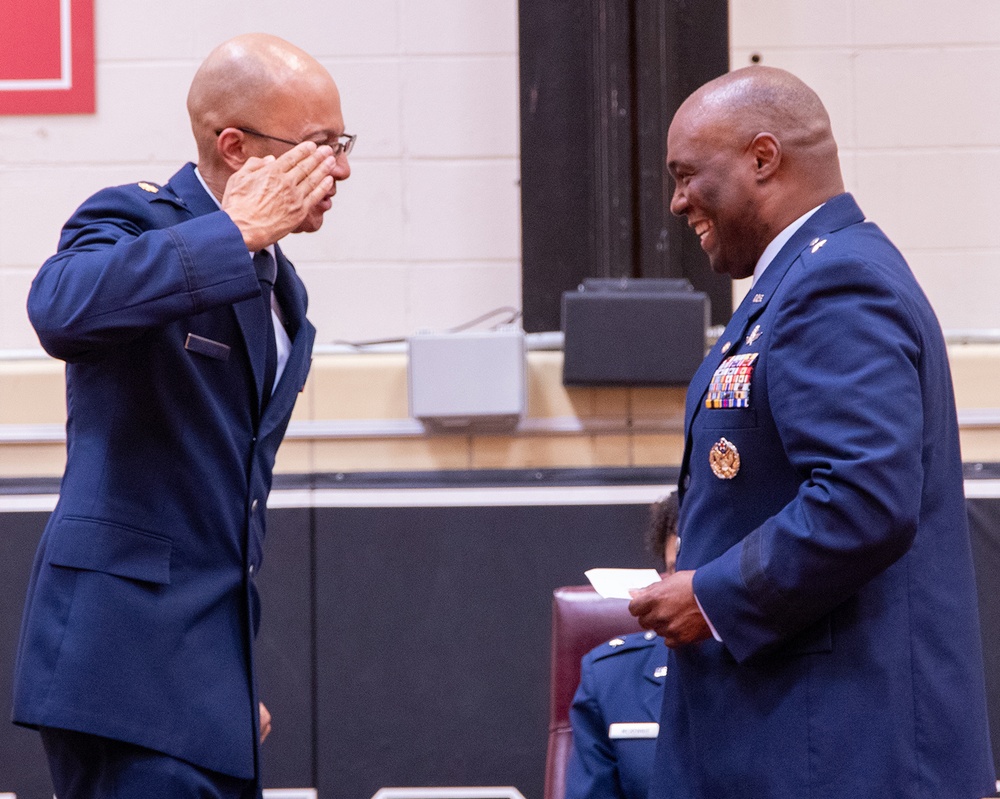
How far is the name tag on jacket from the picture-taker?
201 cm

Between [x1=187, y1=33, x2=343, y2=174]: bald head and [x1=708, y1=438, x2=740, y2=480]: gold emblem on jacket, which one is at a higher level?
[x1=187, y1=33, x2=343, y2=174]: bald head

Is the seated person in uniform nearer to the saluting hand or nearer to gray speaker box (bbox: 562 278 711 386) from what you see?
gray speaker box (bbox: 562 278 711 386)

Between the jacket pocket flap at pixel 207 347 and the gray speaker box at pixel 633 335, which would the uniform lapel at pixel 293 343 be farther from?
the gray speaker box at pixel 633 335

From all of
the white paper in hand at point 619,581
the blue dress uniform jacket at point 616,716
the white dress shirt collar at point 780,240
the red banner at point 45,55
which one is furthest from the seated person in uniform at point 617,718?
the red banner at point 45,55

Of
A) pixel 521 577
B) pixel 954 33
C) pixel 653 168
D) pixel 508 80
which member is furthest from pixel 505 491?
pixel 954 33

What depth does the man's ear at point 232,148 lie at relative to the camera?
1.57 meters

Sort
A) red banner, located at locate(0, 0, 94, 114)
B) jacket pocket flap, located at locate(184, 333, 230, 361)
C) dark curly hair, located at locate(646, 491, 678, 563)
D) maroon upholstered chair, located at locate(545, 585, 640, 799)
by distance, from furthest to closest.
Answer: red banner, located at locate(0, 0, 94, 114) → dark curly hair, located at locate(646, 491, 678, 563) → maroon upholstered chair, located at locate(545, 585, 640, 799) → jacket pocket flap, located at locate(184, 333, 230, 361)

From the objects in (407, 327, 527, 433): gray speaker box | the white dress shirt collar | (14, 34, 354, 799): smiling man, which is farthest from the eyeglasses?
(407, 327, 527, 433): gray speaker box

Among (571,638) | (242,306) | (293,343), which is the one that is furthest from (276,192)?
(571,638)

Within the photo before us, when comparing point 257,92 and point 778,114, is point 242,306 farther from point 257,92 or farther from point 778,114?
point 778,114

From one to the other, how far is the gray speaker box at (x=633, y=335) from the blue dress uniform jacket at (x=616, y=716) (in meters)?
0.82

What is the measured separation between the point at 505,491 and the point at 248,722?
145 cm

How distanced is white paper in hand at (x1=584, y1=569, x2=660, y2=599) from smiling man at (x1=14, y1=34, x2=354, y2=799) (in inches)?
17.0

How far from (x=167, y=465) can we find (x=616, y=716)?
97cm
